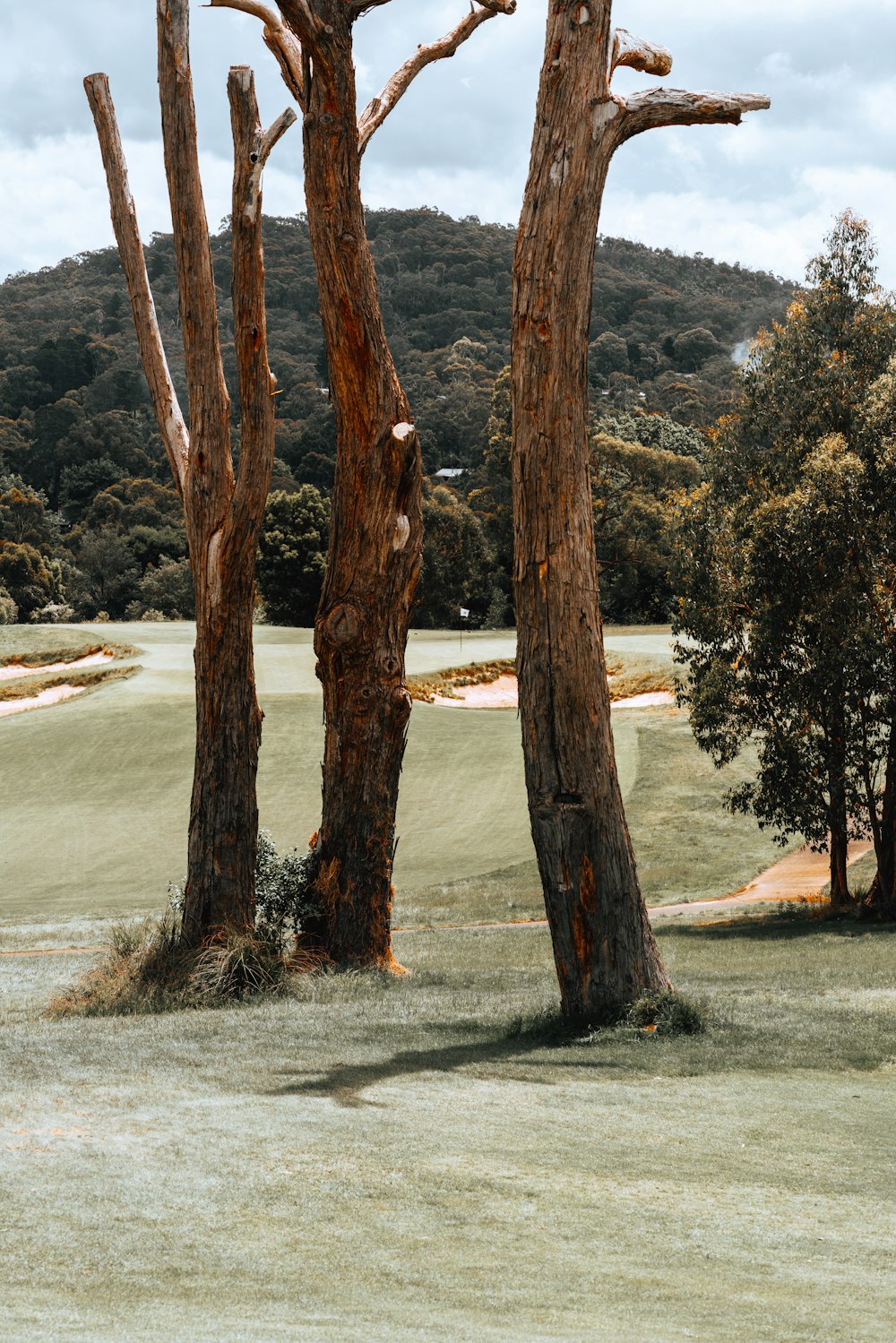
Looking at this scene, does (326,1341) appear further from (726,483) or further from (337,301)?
(726,483)

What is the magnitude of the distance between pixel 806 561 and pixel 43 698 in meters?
18.7

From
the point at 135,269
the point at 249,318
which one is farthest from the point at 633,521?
the point at 249,318

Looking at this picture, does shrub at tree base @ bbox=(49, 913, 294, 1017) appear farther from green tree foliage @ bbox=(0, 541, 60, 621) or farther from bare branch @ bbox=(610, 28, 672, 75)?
green tree foliage @ bbox=(0, 541, 60, 621)

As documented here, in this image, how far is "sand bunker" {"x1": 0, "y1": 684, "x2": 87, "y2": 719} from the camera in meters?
27.2

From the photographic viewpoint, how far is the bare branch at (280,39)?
10.2 metres

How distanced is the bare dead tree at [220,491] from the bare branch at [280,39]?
89cm

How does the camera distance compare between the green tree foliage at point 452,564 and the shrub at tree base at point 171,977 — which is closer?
the shrub at tree base at point 171,977

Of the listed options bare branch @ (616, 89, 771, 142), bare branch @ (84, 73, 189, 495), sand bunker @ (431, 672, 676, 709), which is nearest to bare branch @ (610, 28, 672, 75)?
bare branch @ (616, 89, 771, 142)

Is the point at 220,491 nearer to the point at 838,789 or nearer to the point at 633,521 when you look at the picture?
the point at 838,789

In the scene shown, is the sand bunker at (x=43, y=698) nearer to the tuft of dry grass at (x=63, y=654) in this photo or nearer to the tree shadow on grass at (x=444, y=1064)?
the tuft of dry grass at (x=63, y=654)

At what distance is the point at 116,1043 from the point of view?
6570 mm

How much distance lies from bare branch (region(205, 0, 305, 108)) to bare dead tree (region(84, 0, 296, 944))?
35.2 inches

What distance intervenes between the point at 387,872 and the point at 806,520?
21.6ft

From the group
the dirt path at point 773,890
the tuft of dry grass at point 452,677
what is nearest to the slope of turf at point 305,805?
the dirt path at point 773,890
